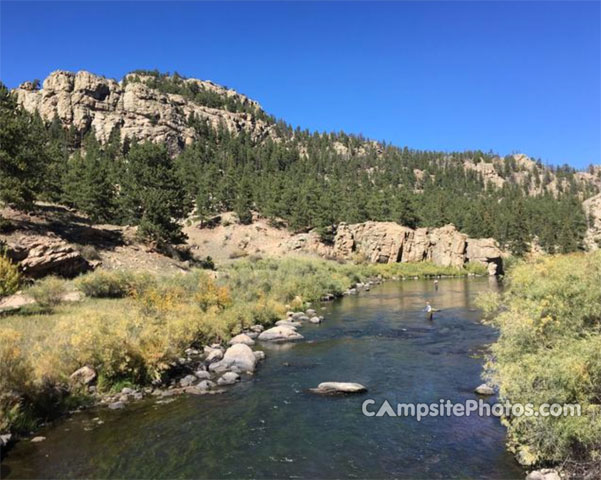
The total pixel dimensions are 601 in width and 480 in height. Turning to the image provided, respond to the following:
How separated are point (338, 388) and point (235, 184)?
251ft

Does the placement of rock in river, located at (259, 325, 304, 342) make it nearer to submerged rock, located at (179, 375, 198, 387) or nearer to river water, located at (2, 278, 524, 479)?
river water, located at (2, 278, 524, 479)

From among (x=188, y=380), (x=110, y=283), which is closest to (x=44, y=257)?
(x=110, y=283)

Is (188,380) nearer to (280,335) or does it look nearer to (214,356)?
(214,356)

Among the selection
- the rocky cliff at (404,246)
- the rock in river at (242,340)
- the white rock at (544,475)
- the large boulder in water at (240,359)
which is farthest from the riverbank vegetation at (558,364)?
the rocky cliff at (404,246)

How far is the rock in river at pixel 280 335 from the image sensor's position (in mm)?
26281

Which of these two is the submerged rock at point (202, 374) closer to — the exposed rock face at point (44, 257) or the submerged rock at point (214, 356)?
the submerged rock at point (214, 356)

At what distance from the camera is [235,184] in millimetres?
90625

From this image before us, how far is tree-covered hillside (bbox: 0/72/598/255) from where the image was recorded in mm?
45062

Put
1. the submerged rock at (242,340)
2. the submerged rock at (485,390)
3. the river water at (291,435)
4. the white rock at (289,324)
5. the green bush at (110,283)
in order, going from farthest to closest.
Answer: the white rock at (289,324) < the green bush at (110,283) < the submerged rock at (242,340) < the submerged rock at (485,390) < the river water at (291,435)

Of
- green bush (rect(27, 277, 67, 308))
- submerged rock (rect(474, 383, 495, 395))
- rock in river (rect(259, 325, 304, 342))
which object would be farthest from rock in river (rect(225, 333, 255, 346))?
submerged rock (rect(474, 383, 495, 395))

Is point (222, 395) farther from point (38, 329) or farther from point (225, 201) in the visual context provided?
point (225, 201)

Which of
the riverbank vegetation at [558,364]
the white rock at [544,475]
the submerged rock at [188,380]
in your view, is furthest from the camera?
the submerged rock at [188,380]

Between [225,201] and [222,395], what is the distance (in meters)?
72.7

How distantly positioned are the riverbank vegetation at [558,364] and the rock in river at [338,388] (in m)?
6.20
